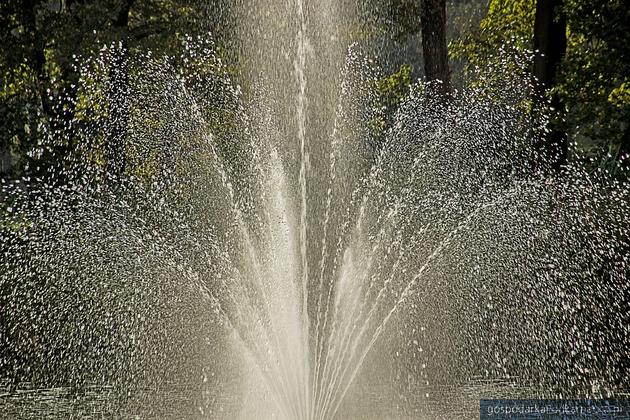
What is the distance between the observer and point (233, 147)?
64.5 feet

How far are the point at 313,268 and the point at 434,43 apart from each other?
5884 mm

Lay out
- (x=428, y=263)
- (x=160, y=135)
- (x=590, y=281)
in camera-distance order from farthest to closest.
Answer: (x=160, y=135) < (x=428, y=263) < (x=590, y=281)

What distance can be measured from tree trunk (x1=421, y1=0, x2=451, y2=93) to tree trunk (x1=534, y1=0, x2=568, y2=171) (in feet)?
6.23

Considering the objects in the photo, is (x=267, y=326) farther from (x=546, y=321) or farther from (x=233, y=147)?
(x=233, y=147)

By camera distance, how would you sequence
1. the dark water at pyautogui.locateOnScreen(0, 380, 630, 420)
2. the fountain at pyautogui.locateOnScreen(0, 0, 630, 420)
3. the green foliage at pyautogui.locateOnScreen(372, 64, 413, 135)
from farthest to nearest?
the green foliage at pyautogui.locateOnScreen(372, 64, 413, 135) → the fountain at pyautogui.locateOnScreen(0, 0, 630, 420) → the dark water at pyautogui.locateOnScreen(0, 380, 630, 420)

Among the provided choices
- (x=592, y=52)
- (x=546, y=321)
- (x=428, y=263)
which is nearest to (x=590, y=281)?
(x=546, y=321)

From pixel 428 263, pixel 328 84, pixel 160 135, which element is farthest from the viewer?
pixel 328 84

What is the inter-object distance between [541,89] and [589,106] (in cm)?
86

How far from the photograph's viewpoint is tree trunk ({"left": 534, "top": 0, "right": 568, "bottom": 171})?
16.1m

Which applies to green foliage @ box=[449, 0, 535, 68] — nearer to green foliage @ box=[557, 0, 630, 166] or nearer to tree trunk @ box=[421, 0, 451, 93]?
tree trunk @ box=[421, 0, 451, 93]

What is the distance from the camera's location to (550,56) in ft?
55.2

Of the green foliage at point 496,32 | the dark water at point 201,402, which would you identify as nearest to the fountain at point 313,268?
the dark water at point 201,402

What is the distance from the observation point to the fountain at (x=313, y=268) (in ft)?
37.0

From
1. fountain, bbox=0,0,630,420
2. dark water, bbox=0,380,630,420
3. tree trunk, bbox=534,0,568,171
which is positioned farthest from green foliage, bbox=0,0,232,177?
tree trunk, bbox=534,0,568,171
